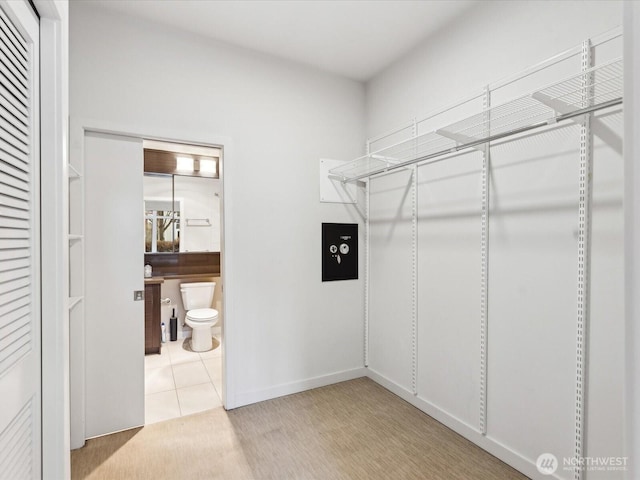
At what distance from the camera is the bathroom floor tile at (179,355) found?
141 inches

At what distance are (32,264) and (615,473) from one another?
2.48 m

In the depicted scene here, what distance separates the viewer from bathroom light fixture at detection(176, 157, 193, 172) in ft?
13.6

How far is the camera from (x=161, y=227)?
4.14 m

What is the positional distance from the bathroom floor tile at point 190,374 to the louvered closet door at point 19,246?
1.96 m

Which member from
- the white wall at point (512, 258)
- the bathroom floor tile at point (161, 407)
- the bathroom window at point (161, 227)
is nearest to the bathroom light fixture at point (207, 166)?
the bathroom window at point (161, 227)

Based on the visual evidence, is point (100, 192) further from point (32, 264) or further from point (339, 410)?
point (339, 410)

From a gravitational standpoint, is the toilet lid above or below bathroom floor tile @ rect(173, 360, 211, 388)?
above

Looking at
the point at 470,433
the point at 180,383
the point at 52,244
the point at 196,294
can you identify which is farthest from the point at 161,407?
the point at 470,433

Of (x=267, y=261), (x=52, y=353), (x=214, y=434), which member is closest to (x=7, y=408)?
(x=52, y=353)

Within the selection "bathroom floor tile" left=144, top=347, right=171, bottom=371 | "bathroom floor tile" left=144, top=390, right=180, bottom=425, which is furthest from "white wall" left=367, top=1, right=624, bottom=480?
"bathroom floor tile" left=144, top=347, right=171, bottom=371

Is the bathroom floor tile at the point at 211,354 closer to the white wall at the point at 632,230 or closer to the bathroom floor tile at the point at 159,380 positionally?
the bathroom floor tile at the point at 159,380

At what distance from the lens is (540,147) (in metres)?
1.74

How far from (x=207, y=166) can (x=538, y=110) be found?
147 inches

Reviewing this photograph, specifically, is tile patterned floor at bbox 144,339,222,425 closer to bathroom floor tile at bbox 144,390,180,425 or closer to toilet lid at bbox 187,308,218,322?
bathroom floor tile at bbox 144,390,180,425
